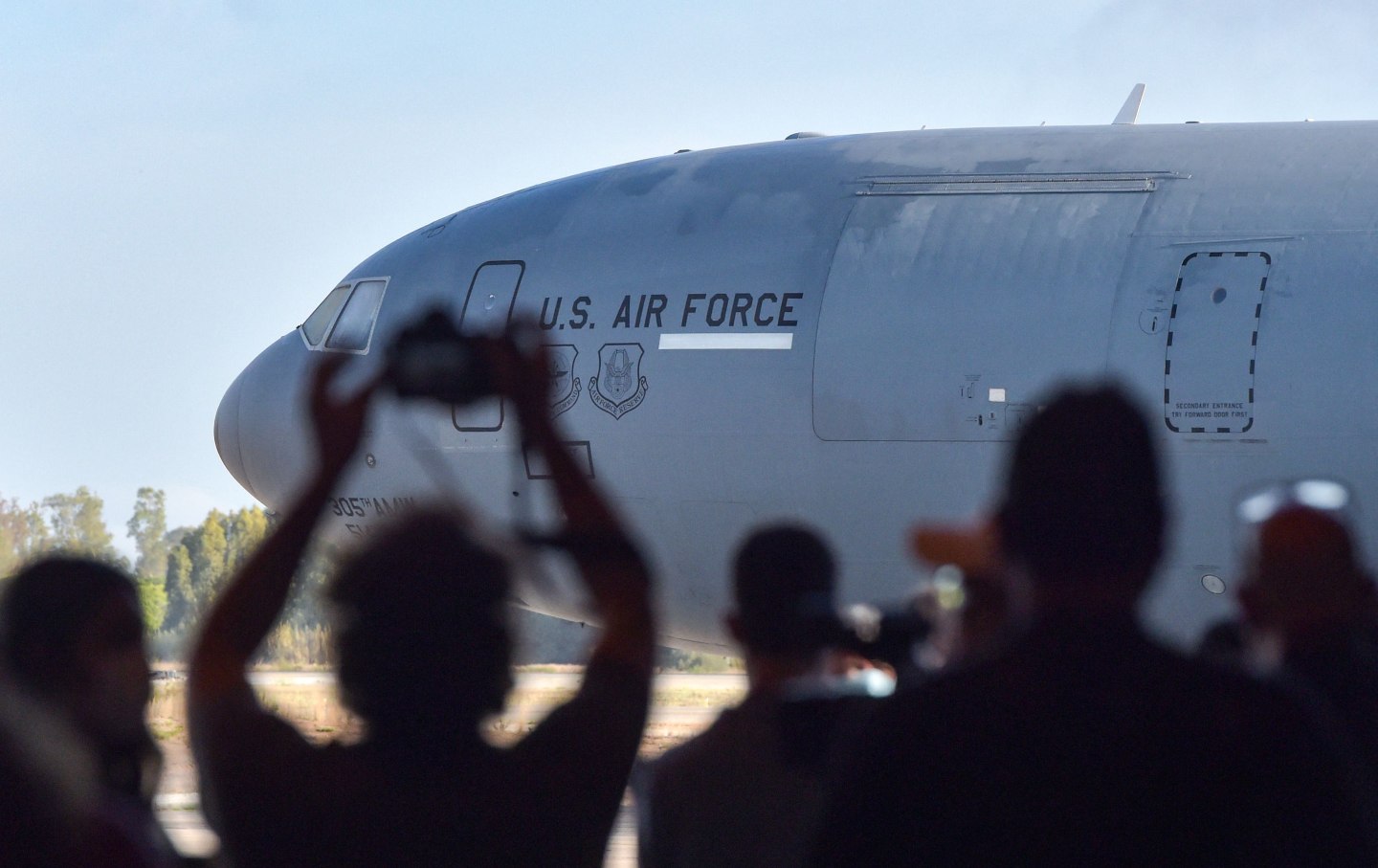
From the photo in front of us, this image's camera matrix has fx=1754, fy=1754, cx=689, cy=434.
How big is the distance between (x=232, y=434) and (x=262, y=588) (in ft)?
41.4

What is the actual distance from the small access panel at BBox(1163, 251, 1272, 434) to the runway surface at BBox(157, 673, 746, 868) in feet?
11.9

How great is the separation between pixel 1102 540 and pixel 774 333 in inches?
356

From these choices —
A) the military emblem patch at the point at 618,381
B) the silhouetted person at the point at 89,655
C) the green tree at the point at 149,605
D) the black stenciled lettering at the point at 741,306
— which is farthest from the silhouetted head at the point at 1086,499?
the military emblem patch at the point at 618,381

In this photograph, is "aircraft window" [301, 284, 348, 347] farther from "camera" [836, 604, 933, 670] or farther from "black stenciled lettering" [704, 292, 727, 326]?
"camera" [836, 604, 933, 670]

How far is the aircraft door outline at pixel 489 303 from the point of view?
13359 millimetres

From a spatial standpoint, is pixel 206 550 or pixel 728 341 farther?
pixel 206 550

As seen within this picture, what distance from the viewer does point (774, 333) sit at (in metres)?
12.1

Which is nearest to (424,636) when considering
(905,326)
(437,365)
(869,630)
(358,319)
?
(437,365)

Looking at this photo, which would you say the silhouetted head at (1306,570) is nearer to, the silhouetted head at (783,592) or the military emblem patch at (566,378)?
the silhouetted head at (783,592)

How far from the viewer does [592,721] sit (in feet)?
11.2

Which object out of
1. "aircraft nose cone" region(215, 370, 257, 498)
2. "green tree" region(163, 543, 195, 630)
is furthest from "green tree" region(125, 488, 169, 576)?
"aircraft nose cone" region(215, 370, 257, 498)

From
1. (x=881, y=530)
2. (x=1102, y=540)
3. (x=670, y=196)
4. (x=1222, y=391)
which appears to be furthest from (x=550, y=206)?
(x=1102, y=540)

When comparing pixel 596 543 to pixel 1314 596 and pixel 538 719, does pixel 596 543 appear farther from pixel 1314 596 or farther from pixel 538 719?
pixel 1314 596

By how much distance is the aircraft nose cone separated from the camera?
50.8 ft
